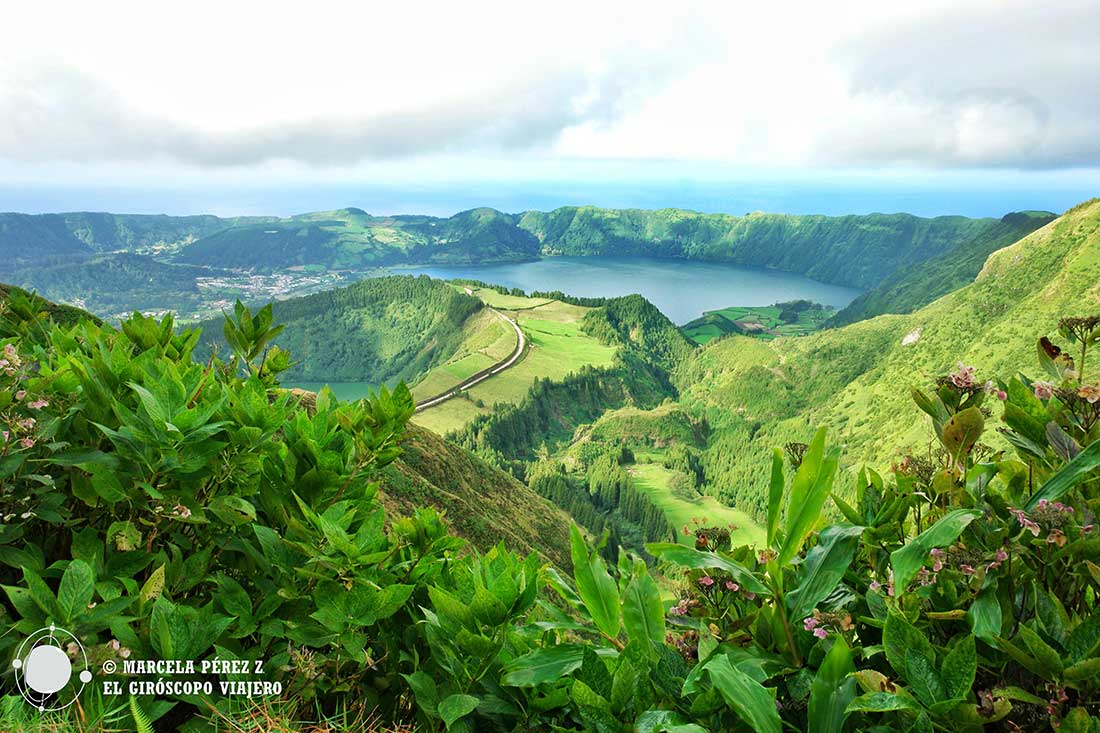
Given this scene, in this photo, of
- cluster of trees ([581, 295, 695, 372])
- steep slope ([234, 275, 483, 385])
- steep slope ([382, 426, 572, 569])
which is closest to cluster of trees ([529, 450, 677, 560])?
steep slope ([382, 426, 572, 569])

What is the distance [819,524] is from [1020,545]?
0.57 metres

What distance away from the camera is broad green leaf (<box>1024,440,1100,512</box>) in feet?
4.93

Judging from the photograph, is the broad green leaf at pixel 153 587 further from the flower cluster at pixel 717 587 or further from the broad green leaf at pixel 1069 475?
the broad green leaf at pixel 1069 475

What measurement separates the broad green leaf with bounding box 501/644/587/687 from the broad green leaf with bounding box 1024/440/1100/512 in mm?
1353

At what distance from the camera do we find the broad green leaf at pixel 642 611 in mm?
1928

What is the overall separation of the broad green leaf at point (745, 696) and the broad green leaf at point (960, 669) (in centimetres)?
42

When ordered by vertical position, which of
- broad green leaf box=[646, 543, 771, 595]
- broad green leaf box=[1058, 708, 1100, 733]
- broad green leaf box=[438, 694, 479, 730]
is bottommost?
broad green leaf box=[438, 694, 479, 730]

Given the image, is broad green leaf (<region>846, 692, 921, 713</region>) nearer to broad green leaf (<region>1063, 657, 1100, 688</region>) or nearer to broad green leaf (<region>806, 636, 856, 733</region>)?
broad green leaf (<region>806, 636, 856, 733</region>)

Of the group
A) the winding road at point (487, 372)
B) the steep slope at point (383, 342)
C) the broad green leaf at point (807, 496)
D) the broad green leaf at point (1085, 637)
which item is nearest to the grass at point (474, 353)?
the winding road at point (487, 372)

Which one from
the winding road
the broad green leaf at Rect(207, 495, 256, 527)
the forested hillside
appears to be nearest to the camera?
the broad green leaf at Rect(207, 495, 256, 527)

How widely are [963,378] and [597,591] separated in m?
1.36

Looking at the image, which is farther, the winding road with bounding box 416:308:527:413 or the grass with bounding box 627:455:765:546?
the winding road with bounding box 416:308:527:413

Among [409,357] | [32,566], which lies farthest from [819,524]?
[409,357]

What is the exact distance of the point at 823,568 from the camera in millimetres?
1854
